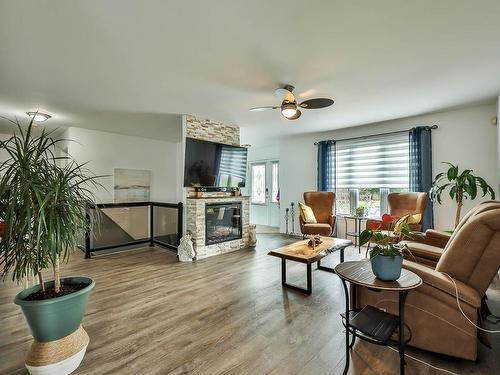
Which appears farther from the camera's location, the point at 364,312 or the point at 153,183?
the point at 153,183

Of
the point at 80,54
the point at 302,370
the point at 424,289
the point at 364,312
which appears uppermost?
the point at 80,54

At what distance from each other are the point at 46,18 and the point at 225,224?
3644 mm

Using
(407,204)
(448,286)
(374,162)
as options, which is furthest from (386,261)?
(374,162)

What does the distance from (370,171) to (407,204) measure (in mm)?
1055

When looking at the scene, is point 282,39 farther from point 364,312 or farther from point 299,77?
point 364,312

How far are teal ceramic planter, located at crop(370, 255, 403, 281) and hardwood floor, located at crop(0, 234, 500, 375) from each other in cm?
64

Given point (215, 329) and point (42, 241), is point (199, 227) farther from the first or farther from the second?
point (42, 241)

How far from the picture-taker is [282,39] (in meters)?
2.11

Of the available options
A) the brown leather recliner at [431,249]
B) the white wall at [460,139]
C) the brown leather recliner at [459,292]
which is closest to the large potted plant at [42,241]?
the brown leather recliner at [459,292]

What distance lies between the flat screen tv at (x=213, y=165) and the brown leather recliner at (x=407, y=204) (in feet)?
9.05

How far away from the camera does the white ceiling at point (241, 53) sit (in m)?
1.79

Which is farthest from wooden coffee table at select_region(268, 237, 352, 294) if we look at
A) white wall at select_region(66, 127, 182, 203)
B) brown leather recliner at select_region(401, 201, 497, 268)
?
white wall at select_region(66, 127, 182, 203)

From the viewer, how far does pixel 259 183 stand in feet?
25.2

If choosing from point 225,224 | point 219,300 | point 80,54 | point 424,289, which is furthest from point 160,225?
point 424,289
